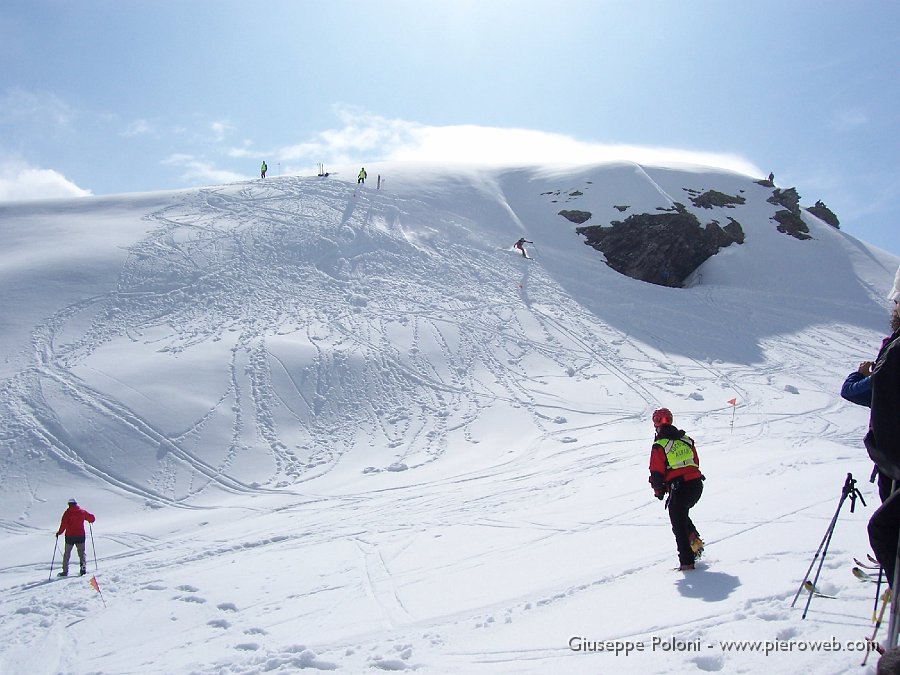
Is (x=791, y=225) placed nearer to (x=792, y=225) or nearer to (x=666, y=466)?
(x=792, y=225)

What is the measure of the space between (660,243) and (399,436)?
24012 mm

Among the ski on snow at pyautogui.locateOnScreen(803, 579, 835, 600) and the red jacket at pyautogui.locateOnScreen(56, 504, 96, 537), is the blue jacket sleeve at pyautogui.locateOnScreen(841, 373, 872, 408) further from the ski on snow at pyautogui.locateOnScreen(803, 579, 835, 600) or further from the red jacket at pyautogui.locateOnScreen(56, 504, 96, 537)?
the red jacket at pyautogui.locateOnScreen(56, 504, 96, 537)

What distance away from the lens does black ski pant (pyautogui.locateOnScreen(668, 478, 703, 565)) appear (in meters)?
5.48

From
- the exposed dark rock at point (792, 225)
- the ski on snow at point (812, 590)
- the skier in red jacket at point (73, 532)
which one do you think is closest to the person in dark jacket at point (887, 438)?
the ski on snow at point (812, 590)

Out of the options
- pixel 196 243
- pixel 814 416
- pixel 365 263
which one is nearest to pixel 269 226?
pixel 196 243

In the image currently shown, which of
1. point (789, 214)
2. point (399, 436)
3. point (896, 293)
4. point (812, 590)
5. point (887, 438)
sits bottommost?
point (399, 436)

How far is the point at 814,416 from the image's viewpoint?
16.2 metres

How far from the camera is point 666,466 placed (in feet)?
18.6

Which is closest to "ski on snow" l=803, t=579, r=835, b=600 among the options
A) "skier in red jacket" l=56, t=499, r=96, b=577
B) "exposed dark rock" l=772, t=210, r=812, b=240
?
"skier in red jacket" l=56, t=499, r=96, b=577

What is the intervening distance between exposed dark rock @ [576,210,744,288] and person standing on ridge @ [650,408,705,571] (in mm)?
27504

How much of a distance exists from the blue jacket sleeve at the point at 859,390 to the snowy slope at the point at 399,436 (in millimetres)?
1534

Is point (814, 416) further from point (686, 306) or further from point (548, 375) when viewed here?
point (686, 306)

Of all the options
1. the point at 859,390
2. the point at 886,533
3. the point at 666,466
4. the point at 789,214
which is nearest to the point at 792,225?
the point at 789,214

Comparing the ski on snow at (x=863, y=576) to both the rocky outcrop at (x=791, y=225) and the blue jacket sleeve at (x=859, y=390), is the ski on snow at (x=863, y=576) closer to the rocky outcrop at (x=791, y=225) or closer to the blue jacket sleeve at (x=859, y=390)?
the blue jacket sleeve at (x=859, y=390)
